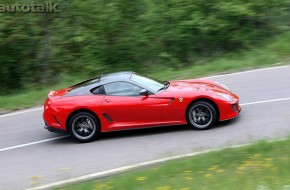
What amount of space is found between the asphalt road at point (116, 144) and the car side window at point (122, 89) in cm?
91

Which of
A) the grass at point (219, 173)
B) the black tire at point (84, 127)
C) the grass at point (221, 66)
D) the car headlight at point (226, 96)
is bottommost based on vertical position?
the grass at point (219, 173)

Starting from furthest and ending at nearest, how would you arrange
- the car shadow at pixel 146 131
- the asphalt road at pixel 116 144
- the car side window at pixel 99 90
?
the car side window at pixel 99 90, the car shadow at pixel 146 131, the asphalt road at pixel 116 144

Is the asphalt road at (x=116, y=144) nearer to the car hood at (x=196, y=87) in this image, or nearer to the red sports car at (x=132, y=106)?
the red sports car at (x=132, y=106)

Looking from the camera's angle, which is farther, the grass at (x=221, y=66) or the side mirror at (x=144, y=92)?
the grass at (x=221, y=66)

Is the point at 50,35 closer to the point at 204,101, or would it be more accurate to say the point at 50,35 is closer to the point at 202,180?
the point at 204,101

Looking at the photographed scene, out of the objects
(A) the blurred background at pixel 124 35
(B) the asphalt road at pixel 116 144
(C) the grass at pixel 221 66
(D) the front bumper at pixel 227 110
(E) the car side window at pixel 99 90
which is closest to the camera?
(B) the asphalt road at pixel 116 144

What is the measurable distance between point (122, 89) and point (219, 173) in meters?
3.79

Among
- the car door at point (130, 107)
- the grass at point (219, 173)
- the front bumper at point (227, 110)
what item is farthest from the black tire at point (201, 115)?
the grass at point (219, 173)

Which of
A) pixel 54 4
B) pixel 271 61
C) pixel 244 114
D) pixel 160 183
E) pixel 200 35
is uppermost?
pixel 54 4

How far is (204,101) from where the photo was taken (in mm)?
9617

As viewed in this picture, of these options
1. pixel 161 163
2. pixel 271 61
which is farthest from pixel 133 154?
pixel 271 61

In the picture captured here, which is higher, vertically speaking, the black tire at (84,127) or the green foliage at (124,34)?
the green foliage at (124,34)

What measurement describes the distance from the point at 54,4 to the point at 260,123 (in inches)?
458

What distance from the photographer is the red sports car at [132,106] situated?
9.60 metres
